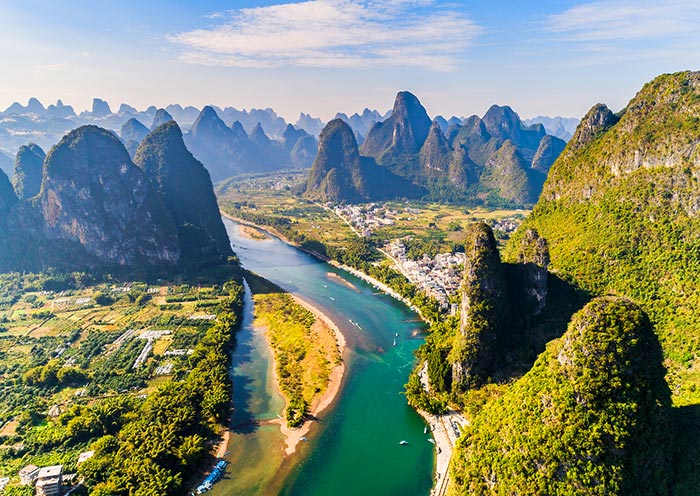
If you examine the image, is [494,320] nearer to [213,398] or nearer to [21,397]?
[213,398]

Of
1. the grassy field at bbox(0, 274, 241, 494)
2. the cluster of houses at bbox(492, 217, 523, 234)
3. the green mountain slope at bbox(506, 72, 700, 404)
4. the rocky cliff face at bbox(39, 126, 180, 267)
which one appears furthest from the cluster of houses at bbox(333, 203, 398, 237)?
the green mountain slope at bbox(506, 72, 700, 404)

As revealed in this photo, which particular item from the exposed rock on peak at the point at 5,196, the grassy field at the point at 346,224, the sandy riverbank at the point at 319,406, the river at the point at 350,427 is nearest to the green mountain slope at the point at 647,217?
the river at the point at 350,427

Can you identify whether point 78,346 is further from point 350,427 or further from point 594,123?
point 594,123

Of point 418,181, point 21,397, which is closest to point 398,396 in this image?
point 21,397

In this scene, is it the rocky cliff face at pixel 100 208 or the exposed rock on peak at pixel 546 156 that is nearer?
the rocky cliff face at pixel 100 208

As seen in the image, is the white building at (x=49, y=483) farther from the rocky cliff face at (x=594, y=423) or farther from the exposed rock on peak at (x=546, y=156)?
the exposed rock on peak at (x=546, y=156)

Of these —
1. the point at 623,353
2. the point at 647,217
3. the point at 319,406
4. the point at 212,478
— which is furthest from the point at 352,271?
the point at 623,353
